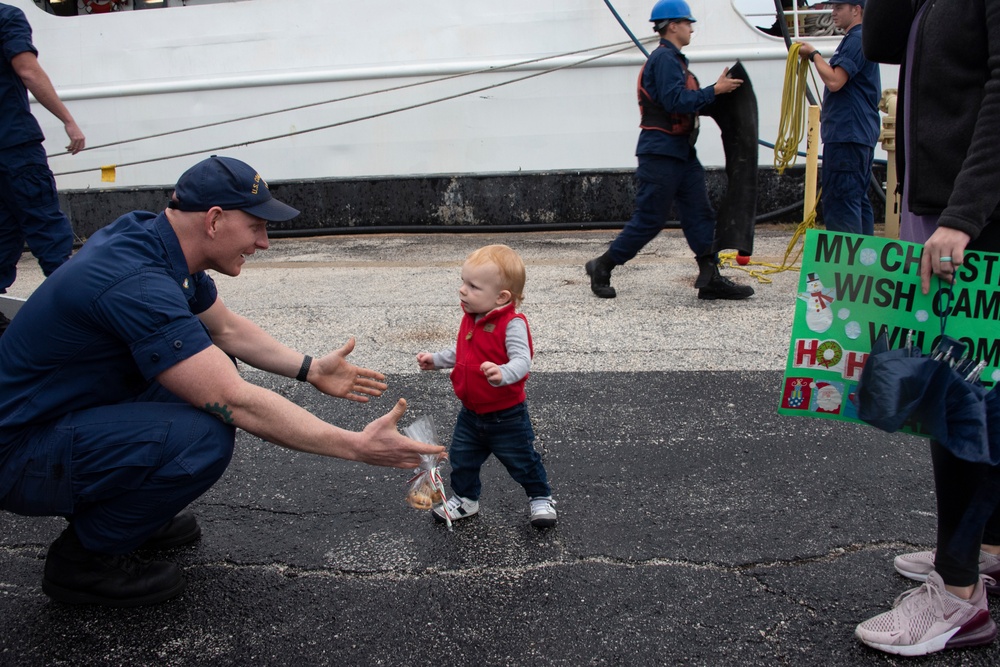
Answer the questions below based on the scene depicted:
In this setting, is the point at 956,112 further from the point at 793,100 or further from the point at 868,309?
the point at 793,100

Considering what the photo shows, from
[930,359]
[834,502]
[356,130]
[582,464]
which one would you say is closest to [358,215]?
[356,130]

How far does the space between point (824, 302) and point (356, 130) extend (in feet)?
26.1

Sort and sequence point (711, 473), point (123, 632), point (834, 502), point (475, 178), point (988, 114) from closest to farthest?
point (988, 114), point (123, 632), point (834, 502), point (711, 473), point (475, 178)

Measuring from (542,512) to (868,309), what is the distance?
1.19 meters

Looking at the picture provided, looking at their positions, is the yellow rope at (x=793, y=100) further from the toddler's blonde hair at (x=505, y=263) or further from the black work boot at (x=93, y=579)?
the black work boot at (x=93, y=579)

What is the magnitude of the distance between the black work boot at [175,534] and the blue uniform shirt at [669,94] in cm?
370

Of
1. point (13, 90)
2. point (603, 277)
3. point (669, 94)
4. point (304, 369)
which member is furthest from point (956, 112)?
point (13, 90)

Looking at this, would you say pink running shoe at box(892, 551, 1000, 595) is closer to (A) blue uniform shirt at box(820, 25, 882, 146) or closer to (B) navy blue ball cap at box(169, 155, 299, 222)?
(B) navy blue ball cap at box(169, 155, 299, 222)

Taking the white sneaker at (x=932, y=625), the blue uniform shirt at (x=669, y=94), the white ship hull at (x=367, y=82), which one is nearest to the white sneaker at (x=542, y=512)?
the white sneaker at (x=932, y=625)

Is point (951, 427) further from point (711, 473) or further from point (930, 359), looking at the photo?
point (711, 473)

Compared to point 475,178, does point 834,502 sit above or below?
below

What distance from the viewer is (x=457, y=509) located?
9.32ft

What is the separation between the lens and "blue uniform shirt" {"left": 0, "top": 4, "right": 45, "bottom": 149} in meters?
4.52

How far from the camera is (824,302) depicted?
2.11 m
